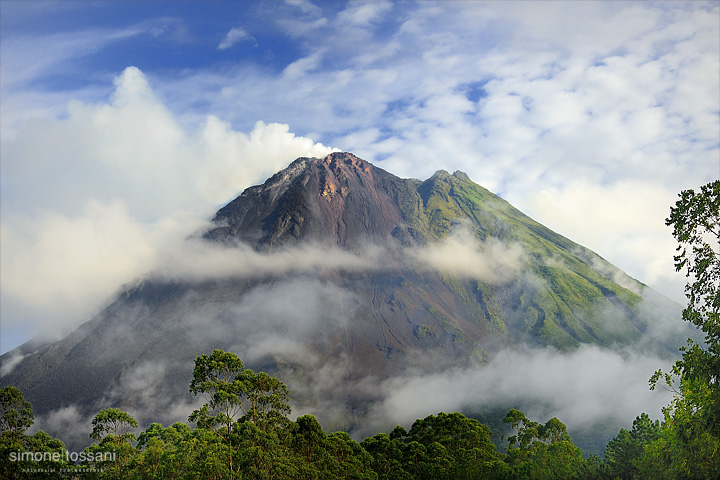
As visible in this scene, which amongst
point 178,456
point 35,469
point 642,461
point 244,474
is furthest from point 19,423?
point 642,461

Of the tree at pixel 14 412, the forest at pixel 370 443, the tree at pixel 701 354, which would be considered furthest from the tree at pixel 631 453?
the tree at pixel 14 412

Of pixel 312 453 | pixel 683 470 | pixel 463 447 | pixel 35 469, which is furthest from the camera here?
pixel 463 447

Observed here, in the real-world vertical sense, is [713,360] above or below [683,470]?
above

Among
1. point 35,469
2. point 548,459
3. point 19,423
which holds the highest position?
point 19,423

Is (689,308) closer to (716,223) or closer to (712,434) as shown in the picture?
(716,223)

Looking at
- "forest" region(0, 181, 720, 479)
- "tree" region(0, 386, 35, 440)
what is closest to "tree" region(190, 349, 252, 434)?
"forest" region(0, 181, 720, 479)

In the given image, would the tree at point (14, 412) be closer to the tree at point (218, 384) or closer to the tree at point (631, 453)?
the tree at point (218, 384)

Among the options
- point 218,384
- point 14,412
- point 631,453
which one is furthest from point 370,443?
point 14,412

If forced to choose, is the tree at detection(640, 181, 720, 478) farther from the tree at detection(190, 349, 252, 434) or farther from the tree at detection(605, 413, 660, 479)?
the tree at detection(190, 349, 252, 434)

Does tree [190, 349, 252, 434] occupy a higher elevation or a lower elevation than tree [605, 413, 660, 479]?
higher
